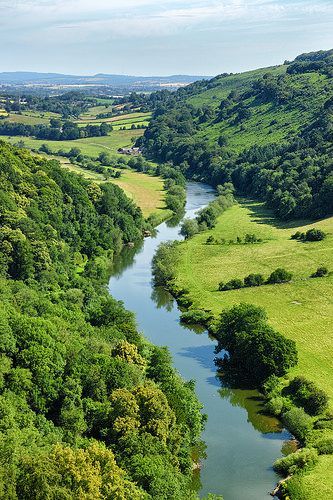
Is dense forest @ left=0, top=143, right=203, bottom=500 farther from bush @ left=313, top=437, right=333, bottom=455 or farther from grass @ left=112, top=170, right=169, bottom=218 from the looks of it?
grass @ left=112, top=170, right=169, bottom=218

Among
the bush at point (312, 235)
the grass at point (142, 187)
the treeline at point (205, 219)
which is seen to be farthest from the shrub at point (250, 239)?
the grass at point (142, 187)

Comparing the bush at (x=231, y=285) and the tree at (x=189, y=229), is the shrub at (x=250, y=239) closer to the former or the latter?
the tree at (x=189, y=229)

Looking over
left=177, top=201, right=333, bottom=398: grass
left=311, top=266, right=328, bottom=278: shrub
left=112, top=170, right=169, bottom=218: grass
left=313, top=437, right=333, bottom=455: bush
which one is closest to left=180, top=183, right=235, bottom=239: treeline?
left=177, top=201, right=333, bottom=398: grass

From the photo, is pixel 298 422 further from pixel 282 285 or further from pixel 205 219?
pixel 205 219

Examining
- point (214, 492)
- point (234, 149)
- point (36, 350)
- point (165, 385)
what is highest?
point (234, 149)

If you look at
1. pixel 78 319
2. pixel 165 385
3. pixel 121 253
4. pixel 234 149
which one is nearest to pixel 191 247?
pixel 121 253

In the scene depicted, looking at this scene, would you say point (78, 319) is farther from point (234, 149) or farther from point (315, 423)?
point (234, 149)

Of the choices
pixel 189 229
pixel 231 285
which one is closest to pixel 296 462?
pixel 231 285

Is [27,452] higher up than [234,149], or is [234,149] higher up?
[234,149]
